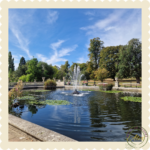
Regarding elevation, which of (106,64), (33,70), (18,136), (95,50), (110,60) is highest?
(95,50)

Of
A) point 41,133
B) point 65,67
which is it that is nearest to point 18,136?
point 41,133

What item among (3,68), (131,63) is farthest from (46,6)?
(131,63)

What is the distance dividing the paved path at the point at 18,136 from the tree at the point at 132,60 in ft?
97.3

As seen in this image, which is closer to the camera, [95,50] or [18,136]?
[18,136]

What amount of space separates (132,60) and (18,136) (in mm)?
30822

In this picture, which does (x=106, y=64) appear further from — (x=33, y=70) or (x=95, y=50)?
(x=33, y=70)

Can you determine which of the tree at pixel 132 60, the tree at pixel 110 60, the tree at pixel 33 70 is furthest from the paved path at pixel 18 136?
the tree at pixel 33 70

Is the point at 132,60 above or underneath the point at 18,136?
above

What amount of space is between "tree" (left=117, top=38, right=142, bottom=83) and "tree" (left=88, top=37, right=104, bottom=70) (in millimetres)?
13737

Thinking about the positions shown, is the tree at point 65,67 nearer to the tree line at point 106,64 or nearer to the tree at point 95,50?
the tree line at point 106,64

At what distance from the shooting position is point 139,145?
2.57 meters

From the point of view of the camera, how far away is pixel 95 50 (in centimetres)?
4381

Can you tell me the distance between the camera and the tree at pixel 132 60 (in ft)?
95.9

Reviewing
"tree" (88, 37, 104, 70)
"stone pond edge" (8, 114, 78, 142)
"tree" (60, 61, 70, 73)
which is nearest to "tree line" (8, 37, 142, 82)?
"tree" (88, 37, 104, 70)
